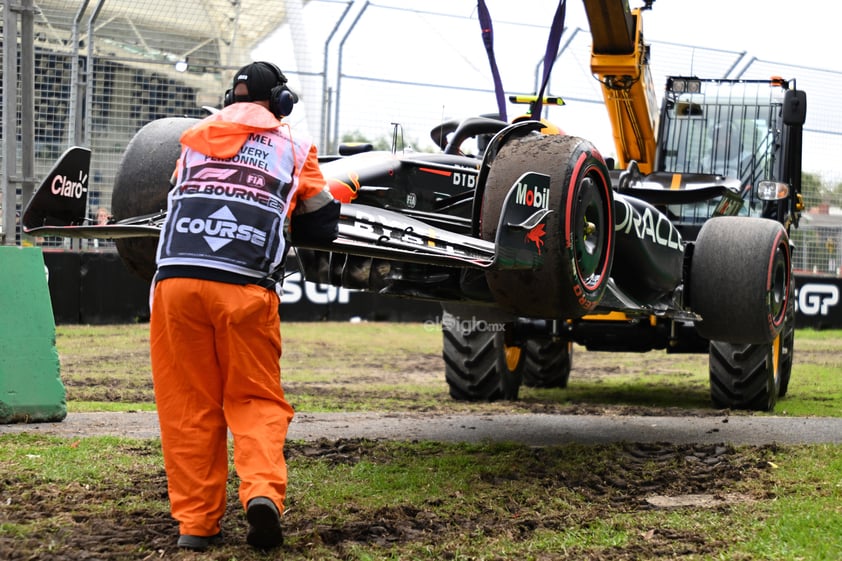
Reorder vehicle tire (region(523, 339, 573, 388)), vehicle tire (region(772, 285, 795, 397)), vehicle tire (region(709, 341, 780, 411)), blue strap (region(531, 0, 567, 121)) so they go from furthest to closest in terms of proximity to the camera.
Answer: vehicle tire (region(523, 339, 573, 388))
vehicle tire (region(772, 285, 795, 397))
vehicle tire (region(709, 341, 780, 411))
blue strap (region(531, 0, 567, 121))

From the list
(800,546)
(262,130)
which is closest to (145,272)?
(262,130)

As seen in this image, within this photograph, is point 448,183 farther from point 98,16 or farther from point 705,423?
point 98,16

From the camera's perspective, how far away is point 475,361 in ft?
30.5

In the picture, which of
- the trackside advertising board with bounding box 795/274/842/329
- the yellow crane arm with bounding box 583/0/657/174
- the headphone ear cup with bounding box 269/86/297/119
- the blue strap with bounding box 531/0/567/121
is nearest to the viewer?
the headphone ear cup with bounding box 269/86/297/119

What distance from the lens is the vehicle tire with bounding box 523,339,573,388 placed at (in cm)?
1143

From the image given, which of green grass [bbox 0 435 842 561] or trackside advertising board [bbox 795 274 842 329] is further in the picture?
trackside advertising board [bbox 795 274 842 329]

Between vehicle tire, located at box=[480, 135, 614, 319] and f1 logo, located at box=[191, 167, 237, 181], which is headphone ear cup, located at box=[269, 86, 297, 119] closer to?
f1 logo, located at box=[191, 167, 237, 181]

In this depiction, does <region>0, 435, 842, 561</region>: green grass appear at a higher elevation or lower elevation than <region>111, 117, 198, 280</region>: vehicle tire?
lower

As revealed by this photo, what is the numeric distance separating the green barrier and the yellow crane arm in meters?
5.17

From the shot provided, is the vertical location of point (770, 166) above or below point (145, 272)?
above

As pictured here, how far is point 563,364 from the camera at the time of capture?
1160 centimetres

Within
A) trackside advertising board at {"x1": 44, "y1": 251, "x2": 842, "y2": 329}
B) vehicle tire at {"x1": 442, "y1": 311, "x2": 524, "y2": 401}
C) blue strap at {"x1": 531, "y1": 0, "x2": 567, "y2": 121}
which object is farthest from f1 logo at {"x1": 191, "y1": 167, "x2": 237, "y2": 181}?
trackside advertising board at {"x1": 44, "y1": 251, "x2": 842, "y2": 329}

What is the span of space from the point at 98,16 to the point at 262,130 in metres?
10.7

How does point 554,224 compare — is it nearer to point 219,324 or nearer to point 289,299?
point 219,324
